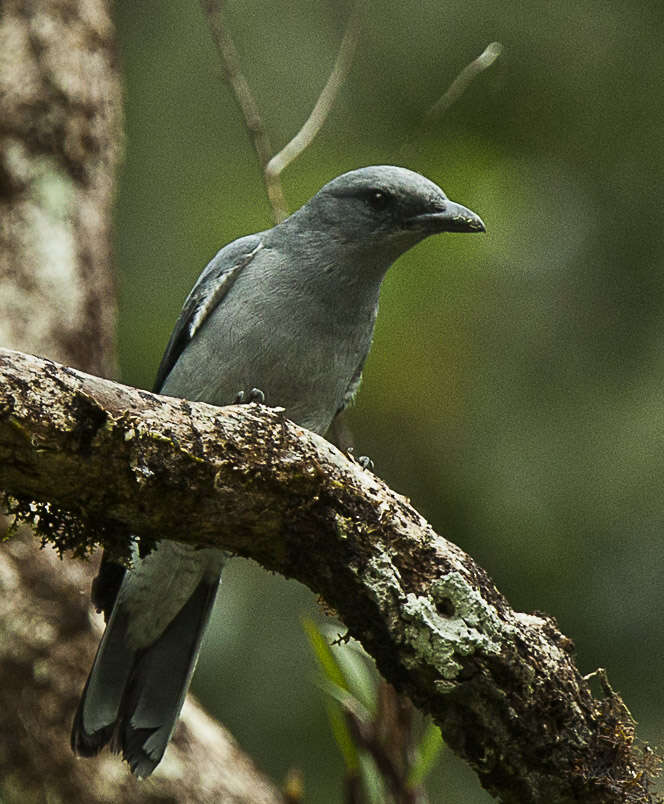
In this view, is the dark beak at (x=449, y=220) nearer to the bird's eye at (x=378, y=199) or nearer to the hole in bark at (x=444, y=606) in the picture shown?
the bird's eye at (x=378, y=199)

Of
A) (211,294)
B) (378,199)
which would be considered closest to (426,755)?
(211,294)

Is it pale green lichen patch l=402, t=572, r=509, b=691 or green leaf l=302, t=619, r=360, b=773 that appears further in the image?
green leaf l=302, t=619, r=360, b=773

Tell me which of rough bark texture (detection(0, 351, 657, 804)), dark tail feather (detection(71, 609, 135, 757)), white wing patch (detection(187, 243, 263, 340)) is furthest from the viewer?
white wing patch (detection(187, 243, 263, 340))

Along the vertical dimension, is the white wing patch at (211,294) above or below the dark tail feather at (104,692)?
above

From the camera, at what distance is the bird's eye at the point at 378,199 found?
4.18 meters

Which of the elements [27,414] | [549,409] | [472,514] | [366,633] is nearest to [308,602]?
[472,514]

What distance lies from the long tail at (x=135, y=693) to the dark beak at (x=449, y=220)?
176 centimetres

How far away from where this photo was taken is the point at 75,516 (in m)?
2.87

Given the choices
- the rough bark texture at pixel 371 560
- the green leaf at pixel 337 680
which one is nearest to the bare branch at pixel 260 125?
the green leaf at pixel 337 680

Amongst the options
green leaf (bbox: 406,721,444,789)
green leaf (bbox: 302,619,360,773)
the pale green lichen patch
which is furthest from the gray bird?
the pale green lichen patch

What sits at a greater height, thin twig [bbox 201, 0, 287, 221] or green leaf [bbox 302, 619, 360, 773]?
thin twig [bbox 201, 0, 287, 221]

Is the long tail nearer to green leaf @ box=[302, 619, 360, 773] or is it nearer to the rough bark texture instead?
green leaf @ box=[302, 619, 360, 773]

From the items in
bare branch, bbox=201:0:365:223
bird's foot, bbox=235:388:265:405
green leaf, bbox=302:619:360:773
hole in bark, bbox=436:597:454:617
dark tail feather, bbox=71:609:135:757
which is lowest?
dark tail feather, bbox=71:609:135:757

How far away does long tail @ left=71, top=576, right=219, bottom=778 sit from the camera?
402 cm
